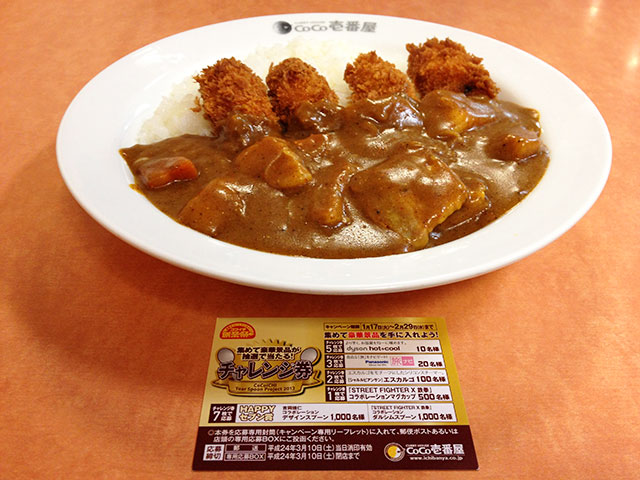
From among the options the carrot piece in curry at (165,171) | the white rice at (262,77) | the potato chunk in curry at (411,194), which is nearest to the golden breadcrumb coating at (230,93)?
the white rice at (262,77)

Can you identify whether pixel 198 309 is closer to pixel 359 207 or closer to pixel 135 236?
pixel 135 236

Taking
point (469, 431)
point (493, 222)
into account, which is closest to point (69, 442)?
point (469, 431)

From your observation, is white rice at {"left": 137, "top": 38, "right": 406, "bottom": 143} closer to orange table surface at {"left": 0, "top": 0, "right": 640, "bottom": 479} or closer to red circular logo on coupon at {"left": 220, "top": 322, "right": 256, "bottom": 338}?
orange table surface at {"left": 0, "top": 0, "right": 640, "bottom": 479}

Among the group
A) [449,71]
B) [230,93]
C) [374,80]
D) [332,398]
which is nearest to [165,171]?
[230,93]

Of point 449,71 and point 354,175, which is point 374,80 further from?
point 354,175

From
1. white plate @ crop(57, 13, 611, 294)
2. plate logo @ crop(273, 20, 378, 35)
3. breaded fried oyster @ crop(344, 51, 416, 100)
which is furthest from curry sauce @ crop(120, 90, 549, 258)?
plate logo @ crop(273, 20, 378, 35)

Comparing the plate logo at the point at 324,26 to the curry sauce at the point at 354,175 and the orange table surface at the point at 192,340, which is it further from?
the orange table surface at the point at 192,340
